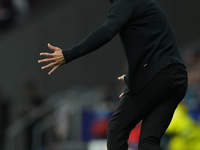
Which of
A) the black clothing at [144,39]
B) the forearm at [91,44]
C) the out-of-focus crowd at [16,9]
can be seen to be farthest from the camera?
the out-of-focus crowd at [16,9]

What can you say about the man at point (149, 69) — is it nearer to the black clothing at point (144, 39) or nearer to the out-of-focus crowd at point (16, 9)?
the black clothing at point (144, 39)

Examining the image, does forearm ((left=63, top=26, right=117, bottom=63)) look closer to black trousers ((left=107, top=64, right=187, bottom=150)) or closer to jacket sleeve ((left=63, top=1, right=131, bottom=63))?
jacket sleeve ((left=63, top=1, right=131, bottom=63))

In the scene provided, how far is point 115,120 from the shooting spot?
4355mm

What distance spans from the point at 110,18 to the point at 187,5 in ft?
27.7

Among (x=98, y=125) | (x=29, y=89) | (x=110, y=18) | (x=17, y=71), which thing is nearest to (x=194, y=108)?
(x=98, y=125)

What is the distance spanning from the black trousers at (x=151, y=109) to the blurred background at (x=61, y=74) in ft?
14.7

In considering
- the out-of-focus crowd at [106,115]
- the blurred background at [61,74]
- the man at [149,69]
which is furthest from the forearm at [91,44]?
the blurred background at [61,74]

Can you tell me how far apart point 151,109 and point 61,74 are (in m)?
9.13

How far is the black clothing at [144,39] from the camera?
4125mm

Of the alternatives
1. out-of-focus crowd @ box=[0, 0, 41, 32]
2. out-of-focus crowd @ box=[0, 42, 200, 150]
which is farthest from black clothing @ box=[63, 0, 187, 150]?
out-of-focus crowd @ box=[0, 0, 41, 32]

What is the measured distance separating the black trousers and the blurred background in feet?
14.7

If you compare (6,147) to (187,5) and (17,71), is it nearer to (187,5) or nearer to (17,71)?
(17,71)

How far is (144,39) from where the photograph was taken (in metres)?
4.16

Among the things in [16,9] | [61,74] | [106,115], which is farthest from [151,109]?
[16,9]
